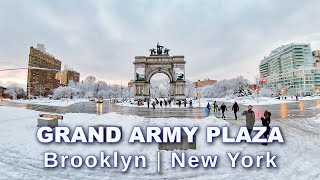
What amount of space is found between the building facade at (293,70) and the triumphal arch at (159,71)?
2985 inches

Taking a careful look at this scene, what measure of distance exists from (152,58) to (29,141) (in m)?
74.1

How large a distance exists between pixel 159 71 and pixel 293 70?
4066 inches

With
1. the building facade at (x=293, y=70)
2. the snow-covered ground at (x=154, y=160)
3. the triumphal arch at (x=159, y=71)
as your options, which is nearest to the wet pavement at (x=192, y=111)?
the snow-covered ground at (x=154, y=160)

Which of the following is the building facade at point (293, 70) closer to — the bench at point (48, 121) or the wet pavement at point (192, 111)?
the wet pavement at point (192, 111)

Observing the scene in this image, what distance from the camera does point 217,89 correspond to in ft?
596

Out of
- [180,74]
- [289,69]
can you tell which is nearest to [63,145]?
[180,74]

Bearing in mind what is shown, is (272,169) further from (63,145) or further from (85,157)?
(63,145)

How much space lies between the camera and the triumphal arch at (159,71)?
258 ft

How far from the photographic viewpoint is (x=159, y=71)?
271 ft

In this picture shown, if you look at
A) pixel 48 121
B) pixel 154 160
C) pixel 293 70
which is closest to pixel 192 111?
pixel 48 121

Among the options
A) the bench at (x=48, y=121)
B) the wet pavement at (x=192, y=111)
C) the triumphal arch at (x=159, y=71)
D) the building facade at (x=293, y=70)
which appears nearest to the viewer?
the bench at (x=48, y=121)

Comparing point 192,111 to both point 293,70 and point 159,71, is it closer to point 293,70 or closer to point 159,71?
point 159,71

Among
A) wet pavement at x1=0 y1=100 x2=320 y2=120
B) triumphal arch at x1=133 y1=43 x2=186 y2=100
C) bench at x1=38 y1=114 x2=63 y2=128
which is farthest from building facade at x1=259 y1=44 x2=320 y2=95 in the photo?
bench at x1=38 y1=114 x2=63 y2=128

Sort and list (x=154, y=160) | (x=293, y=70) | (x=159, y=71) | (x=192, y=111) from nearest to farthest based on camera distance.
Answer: (x=154, y=160), (x=192, y=111), (x=159, y=71), (x=293, y=70)
